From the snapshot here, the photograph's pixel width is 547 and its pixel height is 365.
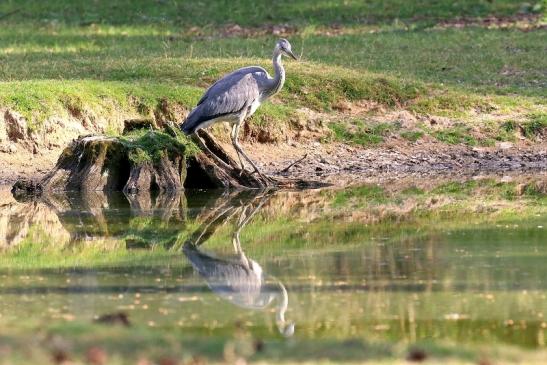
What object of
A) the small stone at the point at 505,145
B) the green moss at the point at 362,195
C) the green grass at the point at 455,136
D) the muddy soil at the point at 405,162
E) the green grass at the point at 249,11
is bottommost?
the green moss at the point at 362,195

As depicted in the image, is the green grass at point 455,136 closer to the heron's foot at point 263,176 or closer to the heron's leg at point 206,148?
the heron's foot at point 263,176

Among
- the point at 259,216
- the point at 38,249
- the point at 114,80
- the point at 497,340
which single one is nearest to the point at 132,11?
the point at 114,80

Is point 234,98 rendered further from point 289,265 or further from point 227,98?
point 289,265

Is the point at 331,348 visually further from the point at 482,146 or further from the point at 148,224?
the point at 482,146

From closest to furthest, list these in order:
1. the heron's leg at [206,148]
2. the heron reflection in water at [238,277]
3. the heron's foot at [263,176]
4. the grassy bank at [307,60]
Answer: the heron reflection in water at [238,277], the heron's foot at [263,176], the heron's leg at [206,148], the grassy bank at [307,60]

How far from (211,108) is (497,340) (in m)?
10.1

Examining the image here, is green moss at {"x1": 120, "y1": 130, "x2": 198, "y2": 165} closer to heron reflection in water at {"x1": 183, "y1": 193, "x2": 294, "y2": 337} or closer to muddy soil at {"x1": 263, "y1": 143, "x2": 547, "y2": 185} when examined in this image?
muddy soil at {"x1": 263, "y1": 143, "x2": 547, "y2": 185}

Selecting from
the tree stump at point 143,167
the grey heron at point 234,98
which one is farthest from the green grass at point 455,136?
the grey heron at point 234,98

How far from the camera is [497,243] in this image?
13.5 m

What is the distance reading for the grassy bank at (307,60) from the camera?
21.0 m

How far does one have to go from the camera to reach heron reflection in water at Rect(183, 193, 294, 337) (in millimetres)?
10125

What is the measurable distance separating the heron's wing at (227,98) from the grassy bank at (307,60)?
212 cm

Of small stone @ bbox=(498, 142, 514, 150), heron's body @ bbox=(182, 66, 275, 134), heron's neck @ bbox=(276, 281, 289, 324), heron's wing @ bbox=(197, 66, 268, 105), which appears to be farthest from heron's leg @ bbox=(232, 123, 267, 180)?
heron's neck @ bbox=(276, 281, 289, 324)

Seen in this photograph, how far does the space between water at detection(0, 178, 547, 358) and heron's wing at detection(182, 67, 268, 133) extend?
1037 mm
